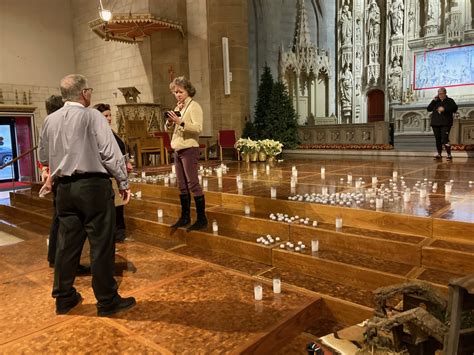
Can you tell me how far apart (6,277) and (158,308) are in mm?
1753

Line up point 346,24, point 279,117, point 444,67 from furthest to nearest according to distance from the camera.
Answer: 1. point 346,24
2. point 444,67
3. point 279,117

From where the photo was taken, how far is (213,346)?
92.0 inches

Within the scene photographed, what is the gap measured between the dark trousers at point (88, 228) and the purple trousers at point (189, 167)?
150 centimetres

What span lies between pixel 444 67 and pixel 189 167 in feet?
38.4

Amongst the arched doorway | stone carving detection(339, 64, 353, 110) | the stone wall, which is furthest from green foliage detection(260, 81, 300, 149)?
the arched doorway

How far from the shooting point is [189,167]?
4.24 m

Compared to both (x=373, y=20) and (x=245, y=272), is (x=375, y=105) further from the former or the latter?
(x=245, y=272)

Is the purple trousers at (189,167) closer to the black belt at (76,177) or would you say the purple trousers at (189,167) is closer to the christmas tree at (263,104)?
the black belt at (76,177)

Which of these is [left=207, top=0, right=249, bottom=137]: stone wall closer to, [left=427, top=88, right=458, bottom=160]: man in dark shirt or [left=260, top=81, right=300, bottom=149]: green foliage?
[left=260, top=81, right=300, bottom=149]: green foliage

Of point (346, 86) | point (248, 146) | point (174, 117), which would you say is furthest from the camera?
point (346, 86)

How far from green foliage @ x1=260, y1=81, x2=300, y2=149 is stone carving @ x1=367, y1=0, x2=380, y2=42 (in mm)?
4723

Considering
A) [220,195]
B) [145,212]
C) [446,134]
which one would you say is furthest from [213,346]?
[446,134]

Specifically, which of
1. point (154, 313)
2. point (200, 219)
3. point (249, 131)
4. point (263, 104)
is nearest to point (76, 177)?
point (154, 313)

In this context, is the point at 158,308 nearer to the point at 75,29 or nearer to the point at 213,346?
the point at 213,346
